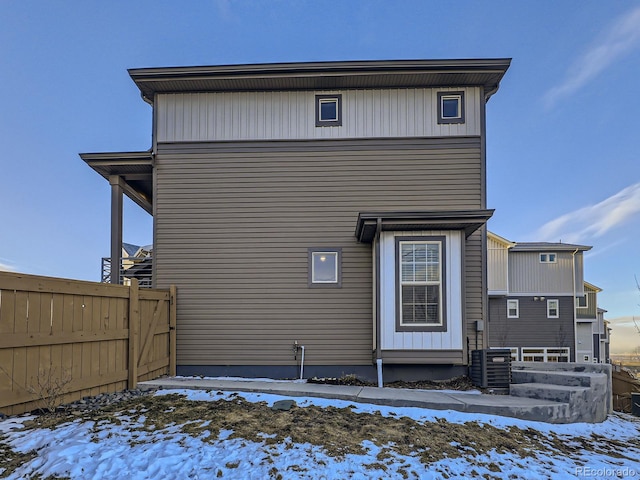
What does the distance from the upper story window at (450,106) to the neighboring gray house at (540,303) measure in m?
11.4

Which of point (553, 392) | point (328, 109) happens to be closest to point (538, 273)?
point (553, 392)

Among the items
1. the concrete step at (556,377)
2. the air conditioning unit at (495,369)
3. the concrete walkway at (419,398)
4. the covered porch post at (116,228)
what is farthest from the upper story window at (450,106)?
the covered porch post at (116,228)

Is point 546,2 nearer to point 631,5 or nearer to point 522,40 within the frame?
point 522,40

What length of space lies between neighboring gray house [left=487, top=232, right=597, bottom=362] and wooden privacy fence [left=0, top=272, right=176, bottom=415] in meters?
15.8

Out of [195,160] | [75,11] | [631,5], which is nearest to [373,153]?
[195,160]

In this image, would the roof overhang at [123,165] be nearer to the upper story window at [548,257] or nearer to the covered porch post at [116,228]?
the covered porch post at [116,228]

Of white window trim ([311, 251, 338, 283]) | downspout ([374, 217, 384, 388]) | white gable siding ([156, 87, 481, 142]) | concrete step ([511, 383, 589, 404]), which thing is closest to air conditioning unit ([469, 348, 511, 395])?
concrete step ([511, 383, 589, 404])

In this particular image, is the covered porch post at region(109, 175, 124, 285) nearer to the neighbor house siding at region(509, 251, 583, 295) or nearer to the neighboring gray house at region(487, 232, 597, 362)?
the neighboring gray house at region(487, 232, 597, 362)

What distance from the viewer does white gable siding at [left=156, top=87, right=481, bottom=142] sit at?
25.9 ft

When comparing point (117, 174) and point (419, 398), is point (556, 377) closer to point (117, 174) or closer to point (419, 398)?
point (419, 398)

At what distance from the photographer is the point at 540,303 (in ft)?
57.9

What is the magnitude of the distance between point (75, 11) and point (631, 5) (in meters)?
15.0

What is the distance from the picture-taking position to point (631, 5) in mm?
9445

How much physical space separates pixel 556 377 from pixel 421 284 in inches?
101
